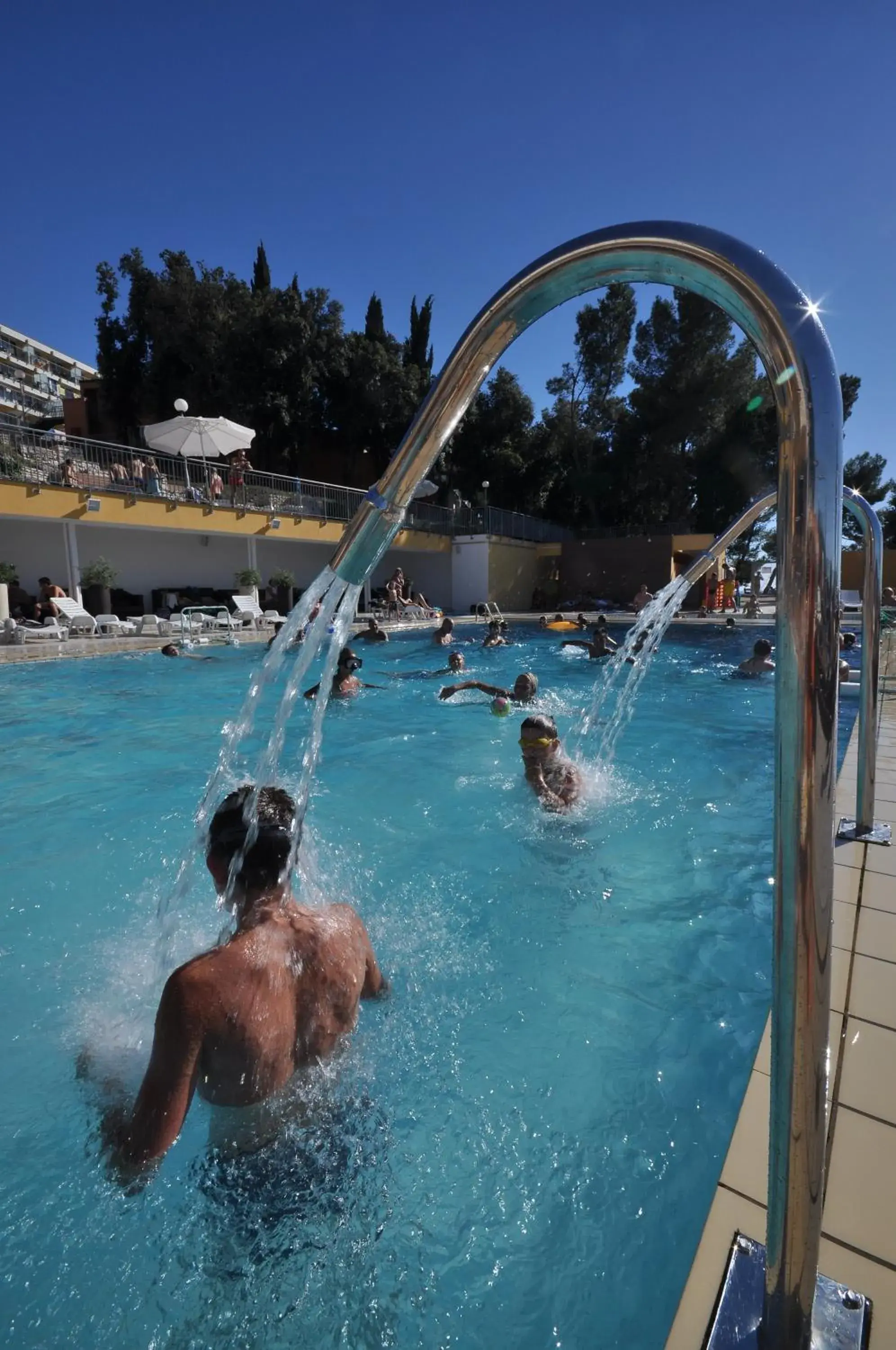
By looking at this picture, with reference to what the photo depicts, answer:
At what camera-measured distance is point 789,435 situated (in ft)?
2.62

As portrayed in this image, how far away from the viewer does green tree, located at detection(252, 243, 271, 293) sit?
36.6 meters

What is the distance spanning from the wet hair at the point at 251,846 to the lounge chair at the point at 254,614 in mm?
16621

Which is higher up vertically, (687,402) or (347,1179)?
(687,402)

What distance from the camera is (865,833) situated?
12.3 ft

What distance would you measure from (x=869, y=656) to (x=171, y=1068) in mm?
3551

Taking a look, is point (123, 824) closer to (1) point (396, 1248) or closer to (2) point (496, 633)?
(1) point (396, 1248)

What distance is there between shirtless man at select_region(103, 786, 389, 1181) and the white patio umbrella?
20375 millimetres

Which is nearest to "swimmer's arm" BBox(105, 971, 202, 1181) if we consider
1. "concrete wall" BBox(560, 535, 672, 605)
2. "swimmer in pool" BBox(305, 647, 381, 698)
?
"swimmer in pool" BBox(305, 647, 381, 698)

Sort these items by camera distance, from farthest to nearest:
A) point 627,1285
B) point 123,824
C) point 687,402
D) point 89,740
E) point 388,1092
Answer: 1. point 687,402
2. point 89,740
3. point 123,824
4. point 388,1092
5. point 627,1285

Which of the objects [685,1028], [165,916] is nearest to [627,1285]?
[685,1028]

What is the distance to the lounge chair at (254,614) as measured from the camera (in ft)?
61.9

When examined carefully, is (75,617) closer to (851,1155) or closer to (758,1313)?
(851,1155)

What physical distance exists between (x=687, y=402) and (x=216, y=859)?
3848 cm

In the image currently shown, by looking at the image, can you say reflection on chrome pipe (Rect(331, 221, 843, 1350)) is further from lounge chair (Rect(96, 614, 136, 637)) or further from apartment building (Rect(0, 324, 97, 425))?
apartment building (Rect(0, 324, 97, 425))
